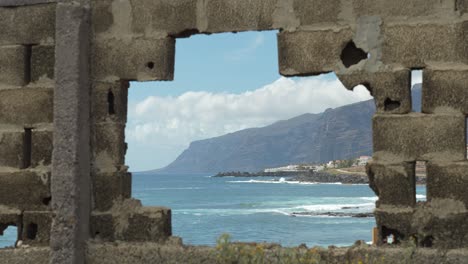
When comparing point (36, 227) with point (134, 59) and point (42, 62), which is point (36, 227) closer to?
point (42, 62)

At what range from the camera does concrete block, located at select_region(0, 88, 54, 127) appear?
6750 mm

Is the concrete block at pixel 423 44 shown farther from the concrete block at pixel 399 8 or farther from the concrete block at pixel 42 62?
the concrete block at pixel 42 62

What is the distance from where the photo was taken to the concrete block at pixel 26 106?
675cm

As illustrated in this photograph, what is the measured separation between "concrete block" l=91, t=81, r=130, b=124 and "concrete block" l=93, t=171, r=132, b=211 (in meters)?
0.53

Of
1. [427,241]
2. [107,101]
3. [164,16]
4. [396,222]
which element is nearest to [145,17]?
[164,16]

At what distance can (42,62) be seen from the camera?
6.82m

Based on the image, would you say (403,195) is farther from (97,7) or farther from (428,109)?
(97,7)

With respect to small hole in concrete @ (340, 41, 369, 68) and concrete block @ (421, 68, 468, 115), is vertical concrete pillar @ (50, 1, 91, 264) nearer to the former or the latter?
small hole in concrete @ (340, 41, 369, 68)

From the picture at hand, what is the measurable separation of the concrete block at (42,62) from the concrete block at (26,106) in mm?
151

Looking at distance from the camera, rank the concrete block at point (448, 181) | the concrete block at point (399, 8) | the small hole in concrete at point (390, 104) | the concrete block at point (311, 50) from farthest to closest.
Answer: the concrete block at point (311, 50), the small hole in concrete at point (390, 104), the concrete block at point (399, 8), the concrete block at point (448, 181)

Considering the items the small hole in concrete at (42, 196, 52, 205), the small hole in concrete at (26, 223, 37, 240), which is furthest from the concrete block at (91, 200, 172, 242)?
the small hole in concrete at (26, 223, 37, 240)

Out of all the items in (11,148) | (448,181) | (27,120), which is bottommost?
(448,181)

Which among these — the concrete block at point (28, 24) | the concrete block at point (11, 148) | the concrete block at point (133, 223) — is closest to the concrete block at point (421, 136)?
the concrete block at point (133, 223)

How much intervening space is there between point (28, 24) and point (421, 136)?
3994 mm
